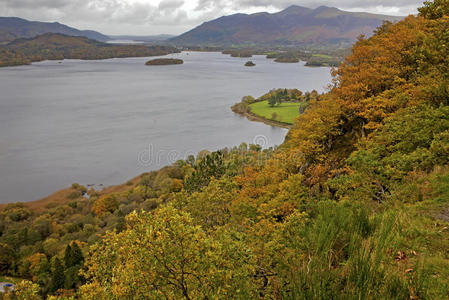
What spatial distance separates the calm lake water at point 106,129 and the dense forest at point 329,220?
17.2 m

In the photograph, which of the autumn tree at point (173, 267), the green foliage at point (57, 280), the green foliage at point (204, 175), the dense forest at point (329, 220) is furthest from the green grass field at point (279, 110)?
the autumn tree at point (173, 267)

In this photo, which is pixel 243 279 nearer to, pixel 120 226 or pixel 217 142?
pixel 120 226

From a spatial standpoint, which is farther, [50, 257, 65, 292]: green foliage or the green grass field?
the green grass field

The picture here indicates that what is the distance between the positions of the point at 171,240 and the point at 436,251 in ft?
14.5

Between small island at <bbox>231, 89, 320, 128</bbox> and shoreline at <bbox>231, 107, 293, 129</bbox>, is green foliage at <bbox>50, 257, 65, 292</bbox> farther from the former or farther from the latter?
shoreline at <bbox>231, 107, 293, 129</bbox>

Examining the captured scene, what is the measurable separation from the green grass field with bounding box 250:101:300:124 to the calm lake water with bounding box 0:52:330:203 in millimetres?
5780

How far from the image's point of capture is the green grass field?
3088 inches

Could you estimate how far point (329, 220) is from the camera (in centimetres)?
482

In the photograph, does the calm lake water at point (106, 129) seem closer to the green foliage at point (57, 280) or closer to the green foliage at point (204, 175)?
the green foliage at point (204, 175)

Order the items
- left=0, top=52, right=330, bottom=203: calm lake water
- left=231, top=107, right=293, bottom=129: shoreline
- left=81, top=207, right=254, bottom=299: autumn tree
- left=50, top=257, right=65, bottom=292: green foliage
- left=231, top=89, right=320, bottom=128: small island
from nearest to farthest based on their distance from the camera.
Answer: left=81, top=207, right=254, bottom=299: autumn tree
left=50, top=257, right=65, bottom=292: green foliage
left=0, top=52, right=330, bottom=203: calm lake water
left=231, top=107, right=293, bottom=129: shoreline
left=231, top=89, right=320, bottom=128: small island

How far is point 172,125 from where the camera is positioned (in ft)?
226

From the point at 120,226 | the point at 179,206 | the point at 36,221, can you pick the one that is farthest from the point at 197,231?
the point at 36,221

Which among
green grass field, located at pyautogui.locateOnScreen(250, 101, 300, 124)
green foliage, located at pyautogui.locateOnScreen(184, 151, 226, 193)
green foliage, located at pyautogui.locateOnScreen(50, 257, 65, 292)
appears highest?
green grass field, located at pyautogui.locateOnScreen(250, 101, 300, 124)

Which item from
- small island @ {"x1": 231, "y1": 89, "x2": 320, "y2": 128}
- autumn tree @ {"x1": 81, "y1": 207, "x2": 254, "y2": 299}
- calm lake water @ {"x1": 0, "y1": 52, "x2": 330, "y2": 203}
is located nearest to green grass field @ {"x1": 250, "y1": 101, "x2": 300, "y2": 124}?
small island @ {"x1": 231, "y1": 89, "x2": 320, "y2": 128}
